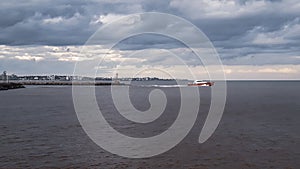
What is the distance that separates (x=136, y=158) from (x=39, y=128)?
1442 centimetres

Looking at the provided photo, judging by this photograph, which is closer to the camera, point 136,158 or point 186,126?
point 136,158

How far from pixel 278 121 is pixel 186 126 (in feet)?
34.9

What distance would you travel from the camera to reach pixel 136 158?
21.9 metres

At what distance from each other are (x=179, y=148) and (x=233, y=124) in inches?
543

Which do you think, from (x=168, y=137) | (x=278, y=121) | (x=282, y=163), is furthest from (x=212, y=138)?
(x=278, y=121)

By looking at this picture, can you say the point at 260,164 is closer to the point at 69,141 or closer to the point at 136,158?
the point at 136,158

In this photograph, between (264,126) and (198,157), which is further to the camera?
(264,126)

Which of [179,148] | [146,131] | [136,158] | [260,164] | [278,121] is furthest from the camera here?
[278,121]

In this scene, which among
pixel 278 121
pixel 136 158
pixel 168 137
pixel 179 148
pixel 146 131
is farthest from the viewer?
pixel 278 121

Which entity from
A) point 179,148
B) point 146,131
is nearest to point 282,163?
point 179,148

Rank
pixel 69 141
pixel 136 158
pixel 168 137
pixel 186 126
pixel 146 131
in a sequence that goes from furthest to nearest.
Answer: pixel 186 126 → pixel 146 131 → pixel 168 137 → pixel 69 141 → pixel 136 158

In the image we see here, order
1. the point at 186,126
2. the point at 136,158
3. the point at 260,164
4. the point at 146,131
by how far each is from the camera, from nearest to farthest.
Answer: the point at 260,164
the point at 136,158
the point at 146,131
the point at 186,126

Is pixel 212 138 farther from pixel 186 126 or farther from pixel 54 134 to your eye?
pixel 54 134

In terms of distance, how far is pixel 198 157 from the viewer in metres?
22.0
